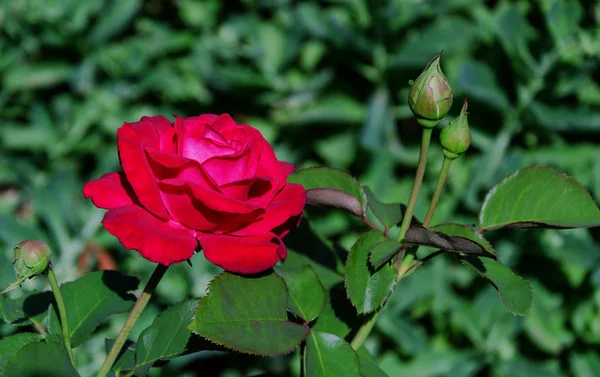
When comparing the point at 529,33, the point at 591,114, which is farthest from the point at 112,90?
the point at 591,114

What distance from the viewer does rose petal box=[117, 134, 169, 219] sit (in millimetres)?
606

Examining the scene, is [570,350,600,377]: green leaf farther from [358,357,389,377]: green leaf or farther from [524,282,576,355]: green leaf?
[358,357,389,377]: green leaf

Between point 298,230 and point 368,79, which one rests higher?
point 298,230

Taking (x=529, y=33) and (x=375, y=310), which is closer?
(x=375, y=310)

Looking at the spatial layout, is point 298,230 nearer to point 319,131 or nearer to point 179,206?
point 179,206

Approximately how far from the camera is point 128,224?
0.60 meters

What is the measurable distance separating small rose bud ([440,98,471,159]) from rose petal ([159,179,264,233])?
0.17 metres

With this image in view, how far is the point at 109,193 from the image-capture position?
2.09ft

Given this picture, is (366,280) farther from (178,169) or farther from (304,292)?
(178,169)

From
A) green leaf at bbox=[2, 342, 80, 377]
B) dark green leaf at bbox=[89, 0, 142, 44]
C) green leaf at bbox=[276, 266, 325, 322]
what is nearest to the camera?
green leaf at bbox=[2, 342, 80, 377]

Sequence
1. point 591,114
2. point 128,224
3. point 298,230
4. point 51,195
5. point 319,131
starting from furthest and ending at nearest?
point 319,131
point 51,195
point 591,114
point 298,230
point 128,224

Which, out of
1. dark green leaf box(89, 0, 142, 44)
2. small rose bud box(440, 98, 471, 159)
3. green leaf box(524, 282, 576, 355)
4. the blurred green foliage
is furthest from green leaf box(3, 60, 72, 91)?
small rose bud box(440, 98, 471, 159)

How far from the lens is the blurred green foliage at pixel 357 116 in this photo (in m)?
1.85

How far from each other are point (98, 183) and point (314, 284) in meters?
0.22
